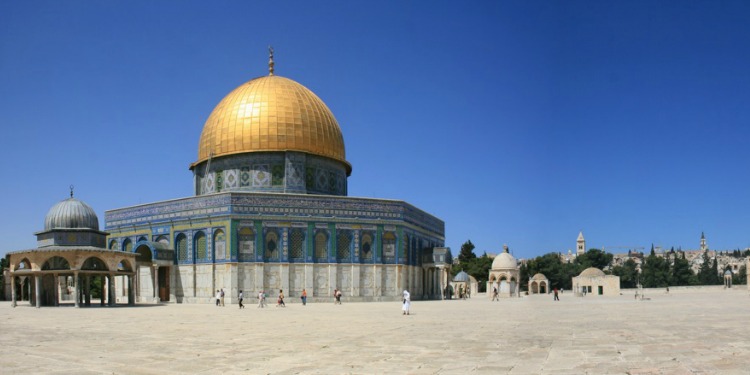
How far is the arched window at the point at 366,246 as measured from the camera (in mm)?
41656

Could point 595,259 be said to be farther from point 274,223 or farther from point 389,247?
point 274,223

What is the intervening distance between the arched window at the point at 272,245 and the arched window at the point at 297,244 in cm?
88

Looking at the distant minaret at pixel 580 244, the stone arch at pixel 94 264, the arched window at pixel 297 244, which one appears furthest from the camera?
the distant minaret at pixel 580 244

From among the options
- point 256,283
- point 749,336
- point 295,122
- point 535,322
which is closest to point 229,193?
point 256,283

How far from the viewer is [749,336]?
46.5ft

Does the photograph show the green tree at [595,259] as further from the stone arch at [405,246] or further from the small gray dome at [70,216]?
the small gray dome at [70,216]

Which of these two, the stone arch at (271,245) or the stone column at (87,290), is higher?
the stone arch at (271,245)

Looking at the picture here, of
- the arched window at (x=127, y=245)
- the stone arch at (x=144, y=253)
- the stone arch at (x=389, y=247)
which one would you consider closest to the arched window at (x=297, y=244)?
the stone arch at (x=389, y=247)

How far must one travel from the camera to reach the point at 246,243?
38.9m

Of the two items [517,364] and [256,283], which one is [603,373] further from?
[256,283]

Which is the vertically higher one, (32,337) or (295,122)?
(295,122)

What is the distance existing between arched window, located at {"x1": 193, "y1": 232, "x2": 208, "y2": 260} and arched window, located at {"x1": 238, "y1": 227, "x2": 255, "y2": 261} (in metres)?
2.21

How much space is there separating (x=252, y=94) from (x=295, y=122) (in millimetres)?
3678

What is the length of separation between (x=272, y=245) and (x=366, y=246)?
5716 mm
